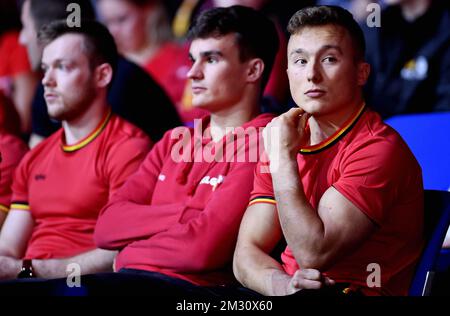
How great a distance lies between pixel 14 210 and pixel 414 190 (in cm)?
145

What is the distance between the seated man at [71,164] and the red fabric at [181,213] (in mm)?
182

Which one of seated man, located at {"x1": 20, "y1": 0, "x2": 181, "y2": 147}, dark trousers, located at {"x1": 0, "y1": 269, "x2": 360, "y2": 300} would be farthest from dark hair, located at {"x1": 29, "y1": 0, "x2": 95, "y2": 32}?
dark trousers, located at {"x1": 0, "y1": 269, "x2": 360, "y2": 300}

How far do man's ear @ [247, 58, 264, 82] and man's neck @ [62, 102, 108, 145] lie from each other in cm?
59

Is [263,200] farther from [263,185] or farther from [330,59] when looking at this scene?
[330,59]

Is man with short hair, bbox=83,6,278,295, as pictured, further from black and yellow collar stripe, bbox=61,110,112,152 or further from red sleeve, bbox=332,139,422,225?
red sleeve, bbox=332,139,422,225

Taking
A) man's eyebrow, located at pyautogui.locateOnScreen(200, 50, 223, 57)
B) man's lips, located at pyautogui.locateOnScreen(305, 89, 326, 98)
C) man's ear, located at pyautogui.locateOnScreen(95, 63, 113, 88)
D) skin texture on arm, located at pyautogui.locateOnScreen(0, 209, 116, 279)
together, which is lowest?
skin texture on arm, located at pyautogui.locateOnScreen(0, 209, 116, 279)

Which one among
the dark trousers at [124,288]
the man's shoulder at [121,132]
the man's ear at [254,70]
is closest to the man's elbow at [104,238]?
the dark trousers at [124,288]

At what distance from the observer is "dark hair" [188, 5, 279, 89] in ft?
8.75

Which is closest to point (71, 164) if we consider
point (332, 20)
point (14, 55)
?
point (332, 20)

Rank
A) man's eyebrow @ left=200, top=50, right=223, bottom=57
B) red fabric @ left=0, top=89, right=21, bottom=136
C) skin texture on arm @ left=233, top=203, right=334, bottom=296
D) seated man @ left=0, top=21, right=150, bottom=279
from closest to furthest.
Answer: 1. skin texture on arm @ left=233, top=203, right=334, bottom=296
2. man's eyebrow @ left=200, top=50, right=223, bottom=57
3. seated man @ left=0, top=21, right=150, bottom=279
4. red fabric @ left=0, top=89, right=21, bottom=136

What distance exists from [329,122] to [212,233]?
1.40 ft

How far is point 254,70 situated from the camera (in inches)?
105

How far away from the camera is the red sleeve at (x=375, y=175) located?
2.08m

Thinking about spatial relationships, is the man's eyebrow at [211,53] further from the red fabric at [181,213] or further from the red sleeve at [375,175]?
the red sleeve at [375,175]
